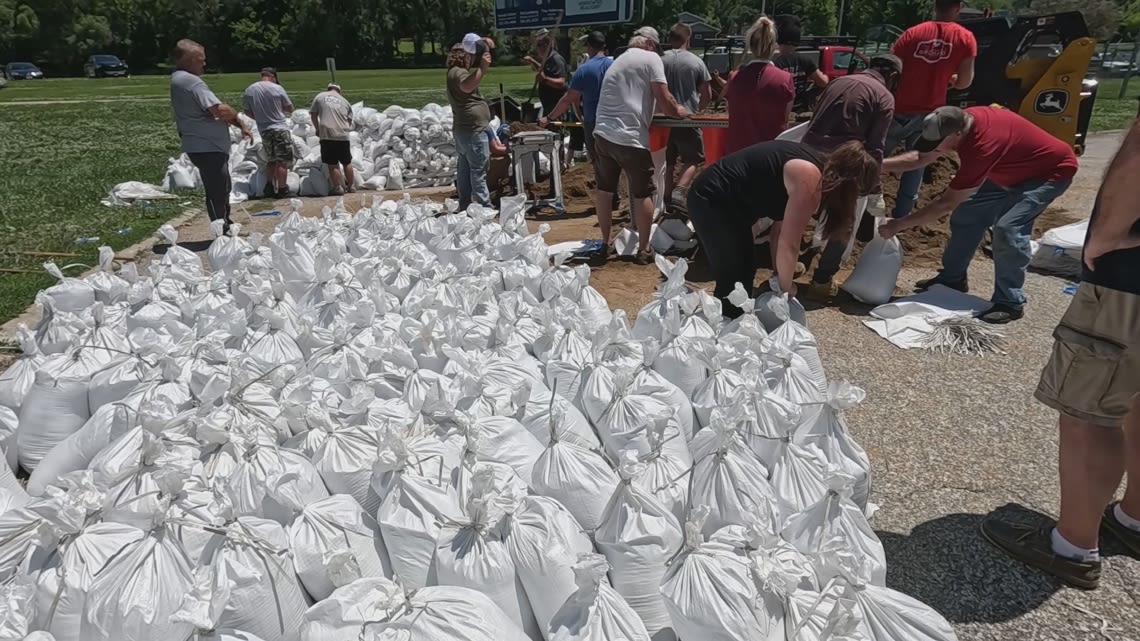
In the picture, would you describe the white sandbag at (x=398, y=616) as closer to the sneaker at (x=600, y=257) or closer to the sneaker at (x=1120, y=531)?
the sneaker at (x=1120, y=531)

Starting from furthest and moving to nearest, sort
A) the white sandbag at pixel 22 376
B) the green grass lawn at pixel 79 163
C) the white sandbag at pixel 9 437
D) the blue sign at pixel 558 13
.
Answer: the blue sign at pixel 558 13, the green grass lawn at pixel 79 163, the white sandbag at pixel 22 376, the white sandbag at pixel 9 437

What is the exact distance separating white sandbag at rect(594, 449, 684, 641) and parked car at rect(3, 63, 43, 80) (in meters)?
50.4

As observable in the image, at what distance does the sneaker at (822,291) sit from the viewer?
4.62 metres

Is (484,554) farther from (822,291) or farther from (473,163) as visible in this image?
(473,163)

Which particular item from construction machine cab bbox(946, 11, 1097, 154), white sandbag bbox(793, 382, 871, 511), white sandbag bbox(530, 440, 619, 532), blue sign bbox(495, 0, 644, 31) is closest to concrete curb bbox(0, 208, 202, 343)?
white sandbag bbox(530, 440, 619, 532)

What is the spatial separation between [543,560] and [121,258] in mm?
5562

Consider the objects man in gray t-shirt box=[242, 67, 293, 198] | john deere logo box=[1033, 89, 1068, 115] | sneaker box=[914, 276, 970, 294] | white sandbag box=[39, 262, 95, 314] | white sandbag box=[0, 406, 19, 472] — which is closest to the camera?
white sandbag box=[0, 406, 19, 472]

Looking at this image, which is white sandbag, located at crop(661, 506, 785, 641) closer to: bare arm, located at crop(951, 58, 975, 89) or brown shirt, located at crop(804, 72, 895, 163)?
brown shirt, located at crop(804, 72, 895, 163)

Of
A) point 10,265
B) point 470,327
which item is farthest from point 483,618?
point 10,265

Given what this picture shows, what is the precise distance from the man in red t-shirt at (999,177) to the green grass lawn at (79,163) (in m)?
5.48

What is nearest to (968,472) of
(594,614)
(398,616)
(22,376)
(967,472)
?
(967,472)


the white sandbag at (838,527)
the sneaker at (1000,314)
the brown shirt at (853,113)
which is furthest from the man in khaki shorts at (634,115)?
the white sandbag at (838,527)

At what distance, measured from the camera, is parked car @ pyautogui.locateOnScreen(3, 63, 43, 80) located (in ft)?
130

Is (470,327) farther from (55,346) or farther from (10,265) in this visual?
(10,265)
